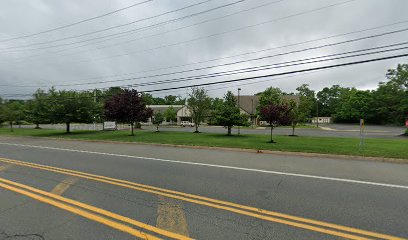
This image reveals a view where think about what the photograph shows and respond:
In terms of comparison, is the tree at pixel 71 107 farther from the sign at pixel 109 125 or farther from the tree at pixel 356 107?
the tree at pixel 356 107

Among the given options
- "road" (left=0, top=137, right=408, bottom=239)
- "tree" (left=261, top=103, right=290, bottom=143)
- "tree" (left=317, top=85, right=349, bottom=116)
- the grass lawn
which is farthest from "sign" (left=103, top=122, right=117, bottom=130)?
"tree" (left=317, top=85, right=349, bottom=116)

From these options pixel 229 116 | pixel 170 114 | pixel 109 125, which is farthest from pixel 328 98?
pixel 109 125

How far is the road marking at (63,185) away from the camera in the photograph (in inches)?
218

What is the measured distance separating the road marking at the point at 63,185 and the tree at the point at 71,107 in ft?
69.2

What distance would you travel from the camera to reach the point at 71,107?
83.9 ft

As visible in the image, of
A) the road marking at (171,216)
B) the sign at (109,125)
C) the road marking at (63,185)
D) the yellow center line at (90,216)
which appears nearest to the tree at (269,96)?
the sign at (109,125)

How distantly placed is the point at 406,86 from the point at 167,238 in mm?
39609

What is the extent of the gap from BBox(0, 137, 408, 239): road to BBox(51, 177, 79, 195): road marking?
3cm

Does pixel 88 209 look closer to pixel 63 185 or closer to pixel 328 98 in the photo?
pixel 63 185

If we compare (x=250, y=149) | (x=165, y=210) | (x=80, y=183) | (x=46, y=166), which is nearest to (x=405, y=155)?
(x=250, y=149)

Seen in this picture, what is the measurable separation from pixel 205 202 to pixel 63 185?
3.87m

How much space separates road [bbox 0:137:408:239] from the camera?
360 centimetres

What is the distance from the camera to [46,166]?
8.44 metres

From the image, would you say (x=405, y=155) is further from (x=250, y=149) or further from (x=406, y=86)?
(x=406, y=86)
